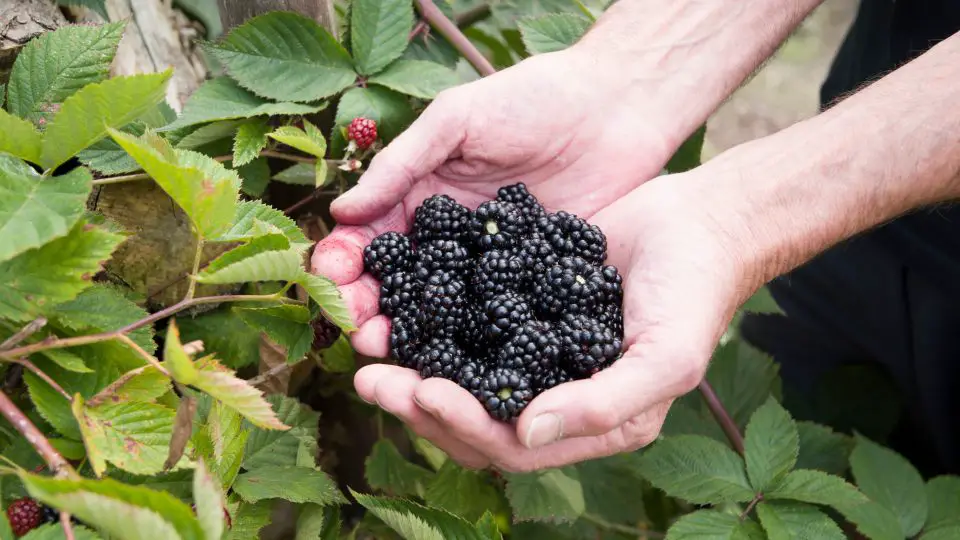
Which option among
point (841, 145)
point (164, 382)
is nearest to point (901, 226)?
point (841, 145)

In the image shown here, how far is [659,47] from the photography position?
168 centimetres

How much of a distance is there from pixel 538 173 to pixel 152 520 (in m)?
1.09

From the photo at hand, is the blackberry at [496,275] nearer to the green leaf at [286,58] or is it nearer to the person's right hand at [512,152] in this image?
the person's right hand at [512,152]

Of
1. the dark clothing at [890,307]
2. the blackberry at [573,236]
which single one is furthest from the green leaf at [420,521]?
the dark clothing at [890,307]

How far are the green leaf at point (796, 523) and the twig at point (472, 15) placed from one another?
3.81 feet

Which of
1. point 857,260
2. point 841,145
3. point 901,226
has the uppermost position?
point 841,145

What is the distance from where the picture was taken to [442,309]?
124 centimetres

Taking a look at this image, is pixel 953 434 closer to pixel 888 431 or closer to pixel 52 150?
pixel 888 431

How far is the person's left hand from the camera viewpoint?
3.22 feet

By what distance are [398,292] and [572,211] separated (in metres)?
0.44

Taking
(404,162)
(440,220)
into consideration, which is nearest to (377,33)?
(404,162)

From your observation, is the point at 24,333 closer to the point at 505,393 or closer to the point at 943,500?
the point at 505,393

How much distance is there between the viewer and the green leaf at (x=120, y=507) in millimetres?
583

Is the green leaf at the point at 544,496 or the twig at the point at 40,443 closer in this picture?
the twig at the point at 40,443
